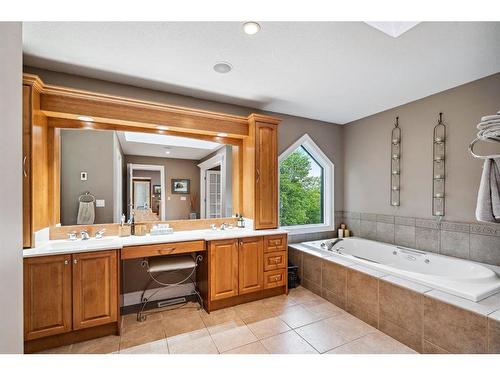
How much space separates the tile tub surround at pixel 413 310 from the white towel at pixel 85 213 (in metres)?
2.70

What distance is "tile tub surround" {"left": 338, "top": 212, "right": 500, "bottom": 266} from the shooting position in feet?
8.10

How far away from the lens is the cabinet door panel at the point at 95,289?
6.72 ft

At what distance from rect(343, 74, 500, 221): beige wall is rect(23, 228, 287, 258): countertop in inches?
66.9

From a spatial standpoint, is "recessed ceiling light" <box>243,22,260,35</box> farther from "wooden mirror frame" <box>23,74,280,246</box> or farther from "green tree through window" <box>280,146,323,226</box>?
"green tree through window" <box>280,146,323,226</box>

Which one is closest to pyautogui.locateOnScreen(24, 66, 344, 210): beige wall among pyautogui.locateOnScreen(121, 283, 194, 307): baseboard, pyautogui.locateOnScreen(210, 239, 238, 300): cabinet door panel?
pyautogui.locateOnScreen(210, 239, 238, 300): cabinet door panel

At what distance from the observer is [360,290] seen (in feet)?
8.02

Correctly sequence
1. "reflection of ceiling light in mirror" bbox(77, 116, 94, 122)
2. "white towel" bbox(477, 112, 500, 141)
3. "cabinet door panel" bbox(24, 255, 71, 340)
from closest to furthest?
"white towel" bbox(477, 112, 500, 141)
"cabinet door panel" bbox(24, 255, 71, 340)
"reflection of ceiling light in mirror" bbox(77, 116, 94, 122)

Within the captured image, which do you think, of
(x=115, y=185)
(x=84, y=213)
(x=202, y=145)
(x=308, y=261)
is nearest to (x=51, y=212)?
(x=84, y=213)

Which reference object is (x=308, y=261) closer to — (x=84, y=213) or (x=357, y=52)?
(x=357, y=52)

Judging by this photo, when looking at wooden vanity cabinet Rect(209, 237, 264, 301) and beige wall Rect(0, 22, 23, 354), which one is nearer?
beige wall Rect(0, 22, 23, 354)

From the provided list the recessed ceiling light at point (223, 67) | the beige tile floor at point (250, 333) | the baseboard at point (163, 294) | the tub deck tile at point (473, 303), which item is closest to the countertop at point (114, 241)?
the baseboard at point (163, 294)

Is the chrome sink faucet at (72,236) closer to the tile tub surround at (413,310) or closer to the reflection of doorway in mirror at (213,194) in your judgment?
the reflection of doorway in mirror at (213,194)

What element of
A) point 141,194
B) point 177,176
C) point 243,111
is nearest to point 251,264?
point 177,176

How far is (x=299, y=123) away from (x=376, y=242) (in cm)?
212
